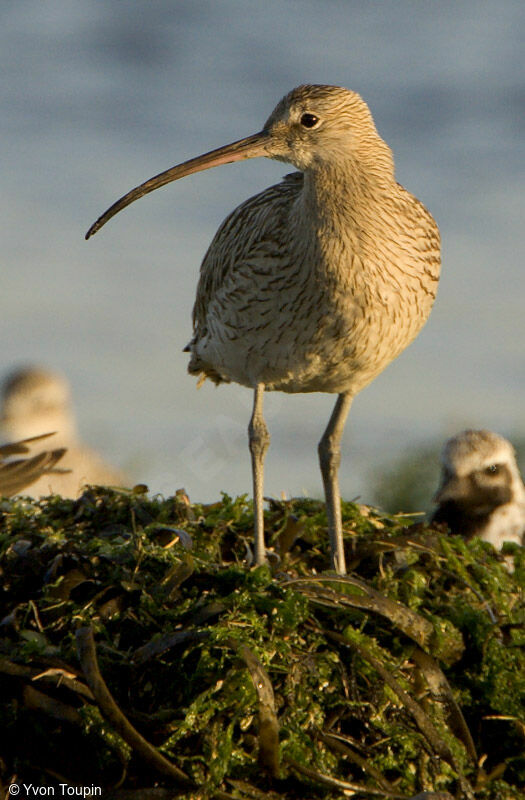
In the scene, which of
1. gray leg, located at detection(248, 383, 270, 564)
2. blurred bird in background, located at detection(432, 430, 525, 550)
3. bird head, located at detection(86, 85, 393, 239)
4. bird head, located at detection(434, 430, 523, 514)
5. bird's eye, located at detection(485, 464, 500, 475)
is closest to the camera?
bird head, located at detection(86, 85, 393, 239)

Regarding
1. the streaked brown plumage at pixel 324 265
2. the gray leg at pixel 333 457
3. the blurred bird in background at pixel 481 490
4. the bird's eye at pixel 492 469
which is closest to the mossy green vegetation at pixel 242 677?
the gray leg at pixel 333 457

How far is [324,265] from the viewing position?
17.6 feet

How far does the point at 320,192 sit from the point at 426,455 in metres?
5.93

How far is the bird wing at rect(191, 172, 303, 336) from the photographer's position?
5848mm

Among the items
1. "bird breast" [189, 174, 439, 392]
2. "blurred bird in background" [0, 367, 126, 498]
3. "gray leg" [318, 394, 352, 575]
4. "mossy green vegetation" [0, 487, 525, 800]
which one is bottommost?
"mossy green vegetation" [0, 487, 525, 800]

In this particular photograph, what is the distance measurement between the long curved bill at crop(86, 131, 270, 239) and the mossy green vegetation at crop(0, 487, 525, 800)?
192 cm

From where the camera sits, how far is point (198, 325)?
678 centimetres

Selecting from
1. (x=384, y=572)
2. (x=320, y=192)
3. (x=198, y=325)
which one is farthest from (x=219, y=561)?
(x=198, y=325)

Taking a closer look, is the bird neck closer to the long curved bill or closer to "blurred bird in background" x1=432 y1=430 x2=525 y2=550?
the long curved bill

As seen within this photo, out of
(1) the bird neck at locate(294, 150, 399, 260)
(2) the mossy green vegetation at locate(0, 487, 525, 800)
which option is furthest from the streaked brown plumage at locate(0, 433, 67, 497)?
(1) the bird neck at locate(294, 150, 399, 260)

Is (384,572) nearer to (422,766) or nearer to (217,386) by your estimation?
(422,766)

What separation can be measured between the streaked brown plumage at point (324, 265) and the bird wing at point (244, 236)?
0.5 inches

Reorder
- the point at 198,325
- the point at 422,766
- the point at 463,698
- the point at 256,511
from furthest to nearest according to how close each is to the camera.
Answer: the point at 198,325
the point at 256,511
the point at 463,698
the point at 422,766

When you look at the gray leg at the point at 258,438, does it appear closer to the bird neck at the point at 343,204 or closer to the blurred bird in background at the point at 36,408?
the bird neck at the point at 343,204
